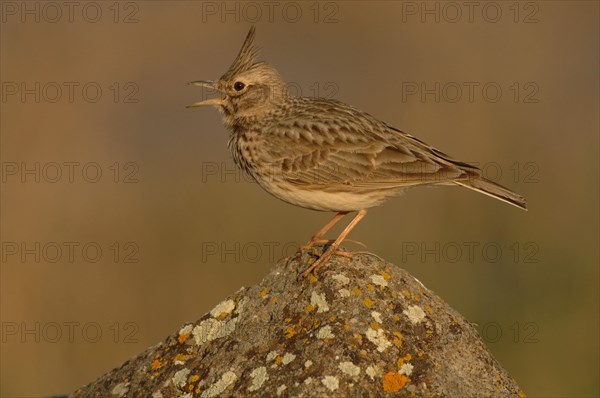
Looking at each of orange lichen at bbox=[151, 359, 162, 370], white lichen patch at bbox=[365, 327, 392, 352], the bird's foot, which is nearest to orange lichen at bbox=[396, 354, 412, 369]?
white lichen patch at bbox=[365, 327, 392, 352]

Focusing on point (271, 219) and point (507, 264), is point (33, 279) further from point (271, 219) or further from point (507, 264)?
point (507, 264)

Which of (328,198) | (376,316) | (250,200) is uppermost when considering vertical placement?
(328,198)

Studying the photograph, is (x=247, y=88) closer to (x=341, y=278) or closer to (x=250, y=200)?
(x=341, y=278)

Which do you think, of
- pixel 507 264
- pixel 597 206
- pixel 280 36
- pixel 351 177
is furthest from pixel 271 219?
pixel 280 36

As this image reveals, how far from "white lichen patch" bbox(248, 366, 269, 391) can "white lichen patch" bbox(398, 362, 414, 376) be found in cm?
80

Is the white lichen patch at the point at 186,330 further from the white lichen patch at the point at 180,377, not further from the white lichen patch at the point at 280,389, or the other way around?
the white lichen patch at the point at 280,389

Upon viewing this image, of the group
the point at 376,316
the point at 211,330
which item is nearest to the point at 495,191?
the point at 376,316

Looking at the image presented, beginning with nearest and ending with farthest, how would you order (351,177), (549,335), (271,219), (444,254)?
1. (351,177)
2. (549,335)
3. (444,254)
4. (271,219)

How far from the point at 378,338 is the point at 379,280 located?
0.62 metres

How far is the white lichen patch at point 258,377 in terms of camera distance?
235 inches

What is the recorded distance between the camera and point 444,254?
12281 millimetres

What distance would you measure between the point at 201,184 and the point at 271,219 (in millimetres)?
1631

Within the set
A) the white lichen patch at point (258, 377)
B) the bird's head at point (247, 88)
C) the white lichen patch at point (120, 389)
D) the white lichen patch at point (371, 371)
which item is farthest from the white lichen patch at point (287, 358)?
the bird's head at point (247, 88)

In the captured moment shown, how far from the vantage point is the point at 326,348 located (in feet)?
19.8
